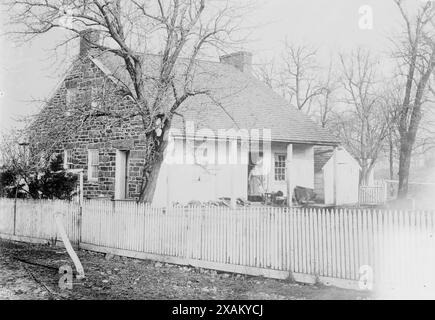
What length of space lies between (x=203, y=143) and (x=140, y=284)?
10.2 metres

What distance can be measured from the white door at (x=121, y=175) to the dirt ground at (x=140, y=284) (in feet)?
23.8

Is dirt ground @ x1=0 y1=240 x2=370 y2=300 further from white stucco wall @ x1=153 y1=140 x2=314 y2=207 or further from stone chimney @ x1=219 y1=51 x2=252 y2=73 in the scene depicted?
stone chimney @ x1=219 y1=51 x2=252 y2=73

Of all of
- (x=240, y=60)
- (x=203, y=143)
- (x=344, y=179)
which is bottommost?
(x=344, y=179)

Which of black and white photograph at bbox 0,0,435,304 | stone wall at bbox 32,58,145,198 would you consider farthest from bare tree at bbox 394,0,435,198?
stone wall at bbox 32,58,145,198

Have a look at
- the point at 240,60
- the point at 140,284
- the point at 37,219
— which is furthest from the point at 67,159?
the point at 140,284

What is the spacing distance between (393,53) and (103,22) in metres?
13.7

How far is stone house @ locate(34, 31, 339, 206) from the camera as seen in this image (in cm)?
1841

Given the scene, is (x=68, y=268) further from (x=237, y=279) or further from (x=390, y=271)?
(x=390, y=271)

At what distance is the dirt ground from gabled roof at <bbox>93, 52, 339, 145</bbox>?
7976mm

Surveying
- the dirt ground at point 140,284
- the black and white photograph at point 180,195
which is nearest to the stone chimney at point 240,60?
the black and white photograph at point 180,195

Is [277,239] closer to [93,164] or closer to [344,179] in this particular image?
[93,164]

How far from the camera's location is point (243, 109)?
21.5 m
